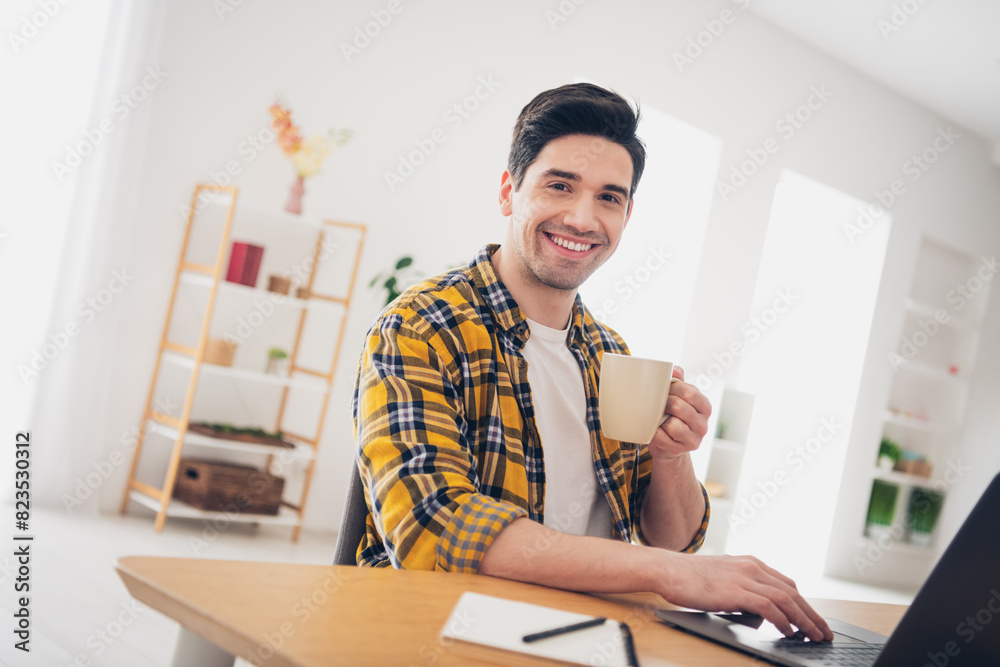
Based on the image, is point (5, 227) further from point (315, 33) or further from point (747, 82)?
point (747, 82)

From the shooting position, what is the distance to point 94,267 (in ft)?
11.2

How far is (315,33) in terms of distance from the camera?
3.91 metres

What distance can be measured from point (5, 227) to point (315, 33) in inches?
63.1

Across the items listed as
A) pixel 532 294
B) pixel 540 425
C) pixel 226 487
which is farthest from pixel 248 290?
pixel 540 425

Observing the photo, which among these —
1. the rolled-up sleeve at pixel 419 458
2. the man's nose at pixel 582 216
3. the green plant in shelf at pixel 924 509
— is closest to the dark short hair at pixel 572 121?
the man's nose at pixel 582 216

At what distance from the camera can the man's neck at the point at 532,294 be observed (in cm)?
132

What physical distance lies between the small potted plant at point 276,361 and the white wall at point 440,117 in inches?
16.7

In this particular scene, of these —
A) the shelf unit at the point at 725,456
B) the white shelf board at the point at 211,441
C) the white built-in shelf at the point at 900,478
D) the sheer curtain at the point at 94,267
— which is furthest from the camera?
the white built-in shelf at the point at 900,478

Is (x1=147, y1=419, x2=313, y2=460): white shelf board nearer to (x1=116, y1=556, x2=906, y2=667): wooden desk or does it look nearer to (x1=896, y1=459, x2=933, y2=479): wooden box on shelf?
(x1=116, y1=556, x2=906, y2=667): wooden desk

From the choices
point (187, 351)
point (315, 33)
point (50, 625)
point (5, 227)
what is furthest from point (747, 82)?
point (50, 625)

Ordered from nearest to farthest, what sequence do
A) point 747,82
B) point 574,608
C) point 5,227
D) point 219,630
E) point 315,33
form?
1. point 219,630
2. point 574,608
3. point 5,227
4. point 315,33
5. point 747,82

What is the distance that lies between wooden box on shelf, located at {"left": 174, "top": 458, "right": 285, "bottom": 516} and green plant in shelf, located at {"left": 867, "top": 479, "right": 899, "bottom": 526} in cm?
470

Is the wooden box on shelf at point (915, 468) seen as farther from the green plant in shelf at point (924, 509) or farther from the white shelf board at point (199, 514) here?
the white shelf board at point (199, 514)

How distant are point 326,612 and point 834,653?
1.62 ft
